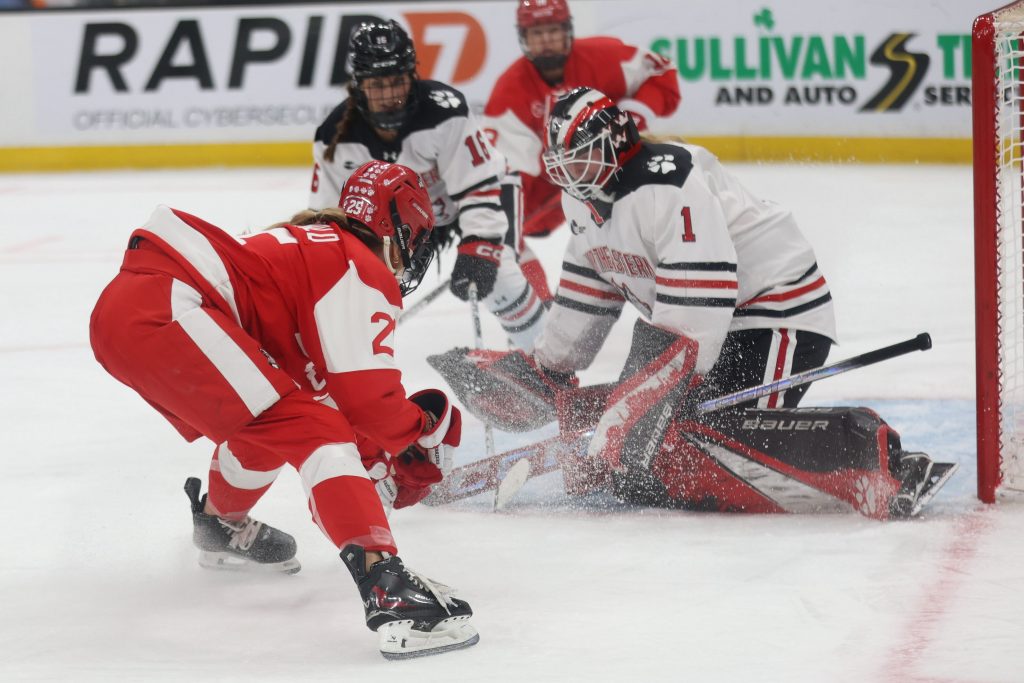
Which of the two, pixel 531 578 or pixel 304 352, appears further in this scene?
pixel 531 578

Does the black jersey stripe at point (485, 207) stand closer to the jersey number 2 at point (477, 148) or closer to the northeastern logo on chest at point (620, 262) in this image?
the jersey number 2 at point (477, 148)

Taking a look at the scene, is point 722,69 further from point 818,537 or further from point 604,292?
point 818,537

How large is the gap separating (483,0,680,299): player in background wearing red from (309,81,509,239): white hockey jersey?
0.61 m

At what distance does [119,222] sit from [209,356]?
5024 mm

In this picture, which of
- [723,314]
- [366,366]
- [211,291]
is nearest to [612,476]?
[723,314]

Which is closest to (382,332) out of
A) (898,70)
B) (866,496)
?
(866,496)

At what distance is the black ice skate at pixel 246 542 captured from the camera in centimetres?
252

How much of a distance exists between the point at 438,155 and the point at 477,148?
0.37 feet

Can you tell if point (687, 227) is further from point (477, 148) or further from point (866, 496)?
point (477, 148)

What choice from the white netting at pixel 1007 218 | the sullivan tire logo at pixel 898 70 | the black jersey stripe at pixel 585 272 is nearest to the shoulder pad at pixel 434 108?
the black jersey stripe at pixel 585 272

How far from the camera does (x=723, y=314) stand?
2.71 metres

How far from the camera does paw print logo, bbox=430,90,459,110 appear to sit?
3.79m

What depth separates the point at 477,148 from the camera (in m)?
3.86

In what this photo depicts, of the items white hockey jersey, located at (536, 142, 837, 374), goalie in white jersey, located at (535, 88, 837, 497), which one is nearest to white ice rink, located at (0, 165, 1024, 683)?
goalie in white jersey, located at (535, 88, 837, 497)
